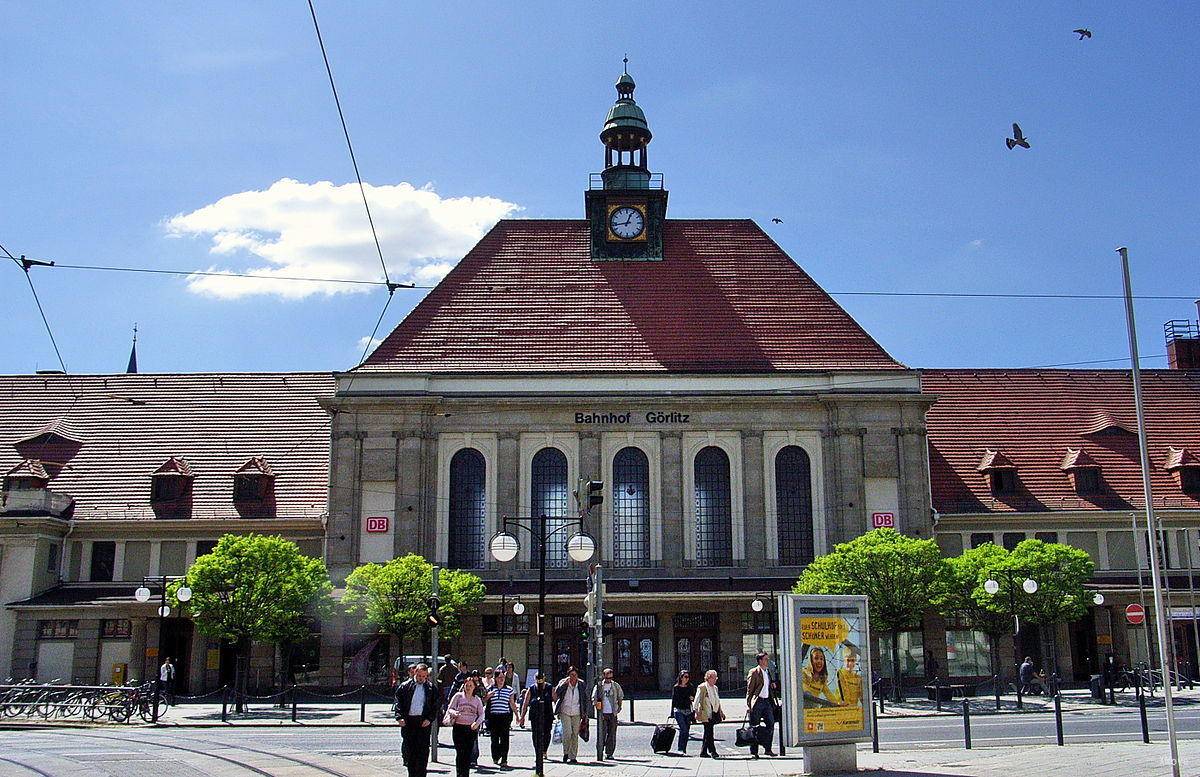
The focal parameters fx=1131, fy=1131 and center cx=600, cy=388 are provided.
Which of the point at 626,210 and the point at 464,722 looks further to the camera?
the point at 626,210

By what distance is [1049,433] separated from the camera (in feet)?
178

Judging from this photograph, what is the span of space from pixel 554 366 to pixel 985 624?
20.7 m

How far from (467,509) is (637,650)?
30.3 ft

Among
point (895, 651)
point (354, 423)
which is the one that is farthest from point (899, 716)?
point (354, 423)

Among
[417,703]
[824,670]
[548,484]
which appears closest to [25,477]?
[548,484]

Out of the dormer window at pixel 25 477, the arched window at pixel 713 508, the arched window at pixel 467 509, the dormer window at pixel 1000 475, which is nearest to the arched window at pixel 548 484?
the arched window at pixel 467 509

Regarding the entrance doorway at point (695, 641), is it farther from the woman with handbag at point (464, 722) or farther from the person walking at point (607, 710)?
the woman with handbag at point (464, 722)

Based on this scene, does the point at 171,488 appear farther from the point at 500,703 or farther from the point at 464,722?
the point at 464,722

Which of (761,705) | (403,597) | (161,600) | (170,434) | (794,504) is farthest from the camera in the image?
(170,434)

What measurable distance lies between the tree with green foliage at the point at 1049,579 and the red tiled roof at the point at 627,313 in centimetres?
1131

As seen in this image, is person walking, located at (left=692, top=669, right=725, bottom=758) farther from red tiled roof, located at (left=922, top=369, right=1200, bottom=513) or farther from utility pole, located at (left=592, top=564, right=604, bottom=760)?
red tiled roof, located at (left=922, top=369, right=1200, bottom=513)

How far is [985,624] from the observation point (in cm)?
4428

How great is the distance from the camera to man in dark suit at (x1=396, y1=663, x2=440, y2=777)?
1733 centimetres

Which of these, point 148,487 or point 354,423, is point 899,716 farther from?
point 148,487
